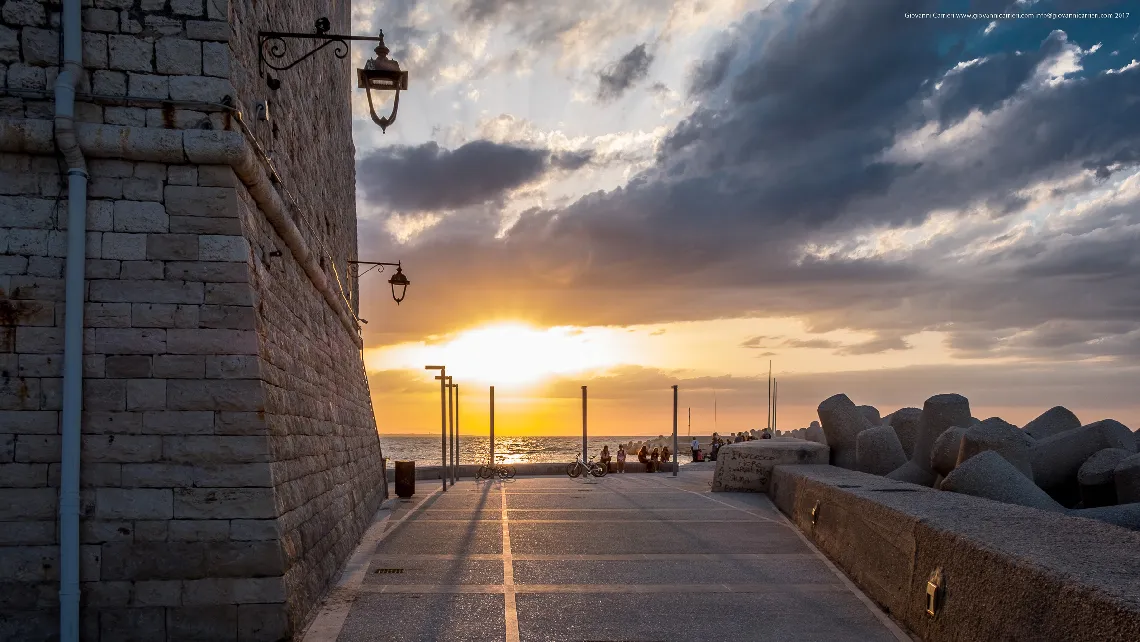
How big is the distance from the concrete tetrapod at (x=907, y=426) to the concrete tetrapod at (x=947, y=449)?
442cm

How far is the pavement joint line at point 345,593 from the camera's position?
6950 millimetres

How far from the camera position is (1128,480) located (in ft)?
33.5

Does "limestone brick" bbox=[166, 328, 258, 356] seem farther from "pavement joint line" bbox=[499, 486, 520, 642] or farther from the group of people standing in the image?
the group of people standing

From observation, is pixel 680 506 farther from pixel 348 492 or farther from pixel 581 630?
pixel 581 630

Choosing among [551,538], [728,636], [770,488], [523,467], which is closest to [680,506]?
[770,488]

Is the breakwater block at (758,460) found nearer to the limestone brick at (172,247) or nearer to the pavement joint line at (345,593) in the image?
the pavement joint line at (345,593)

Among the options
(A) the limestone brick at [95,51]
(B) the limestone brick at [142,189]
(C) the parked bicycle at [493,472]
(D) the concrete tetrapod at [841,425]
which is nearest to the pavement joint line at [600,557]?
(B) the limestone brick at [142,189]

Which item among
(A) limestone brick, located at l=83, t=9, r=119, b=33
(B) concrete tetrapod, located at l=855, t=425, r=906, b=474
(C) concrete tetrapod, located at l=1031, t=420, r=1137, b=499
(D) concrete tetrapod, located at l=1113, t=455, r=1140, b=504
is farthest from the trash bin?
(D) concrete tetrapod, located at l=1113, t=455, r=1140, b=504

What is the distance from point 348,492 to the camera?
11305 mm

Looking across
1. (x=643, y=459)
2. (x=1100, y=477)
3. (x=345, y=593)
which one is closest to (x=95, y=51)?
(x=345, y=593)

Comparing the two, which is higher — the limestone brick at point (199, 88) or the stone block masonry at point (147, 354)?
the limestone brick at point (199, 88)

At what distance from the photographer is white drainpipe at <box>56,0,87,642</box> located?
6375 mm

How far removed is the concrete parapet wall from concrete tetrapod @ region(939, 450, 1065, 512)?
67 cm

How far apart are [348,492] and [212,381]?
4722mm
